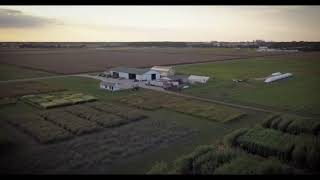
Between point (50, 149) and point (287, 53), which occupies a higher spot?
point (287, 53)

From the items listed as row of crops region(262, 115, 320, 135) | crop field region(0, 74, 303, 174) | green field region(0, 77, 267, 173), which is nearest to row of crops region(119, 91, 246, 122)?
crop field region(0, 74, 303, 174)

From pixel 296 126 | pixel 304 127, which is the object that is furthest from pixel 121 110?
pixel 304 127

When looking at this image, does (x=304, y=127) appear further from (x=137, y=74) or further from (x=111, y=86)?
(x=137, y=74)

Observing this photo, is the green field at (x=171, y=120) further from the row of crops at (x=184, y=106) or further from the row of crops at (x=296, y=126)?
the row of crops at (x=296, y=126)

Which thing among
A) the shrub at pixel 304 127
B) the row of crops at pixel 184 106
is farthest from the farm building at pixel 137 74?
the shrub at pixel 304 127

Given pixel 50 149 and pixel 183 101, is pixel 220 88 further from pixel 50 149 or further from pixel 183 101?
pixel 50 149
